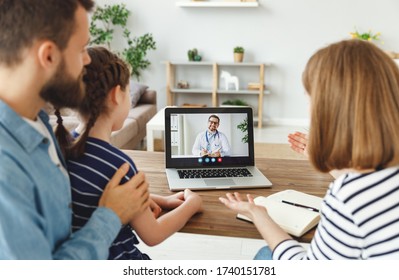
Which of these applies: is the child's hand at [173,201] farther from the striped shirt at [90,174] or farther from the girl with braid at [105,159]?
the striped shirt at [90,174]

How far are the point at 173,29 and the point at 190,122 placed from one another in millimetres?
4148

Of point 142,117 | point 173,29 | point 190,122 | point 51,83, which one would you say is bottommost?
point 142,117

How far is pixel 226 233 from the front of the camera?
44.7 inches

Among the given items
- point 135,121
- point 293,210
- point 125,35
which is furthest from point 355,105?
point 125,35

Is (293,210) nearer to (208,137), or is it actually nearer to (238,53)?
(208,137)

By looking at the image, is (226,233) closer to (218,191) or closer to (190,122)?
(218,191)

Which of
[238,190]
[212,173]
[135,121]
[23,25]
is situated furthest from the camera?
[135,121]

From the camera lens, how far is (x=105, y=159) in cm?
107

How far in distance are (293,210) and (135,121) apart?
9.56ft

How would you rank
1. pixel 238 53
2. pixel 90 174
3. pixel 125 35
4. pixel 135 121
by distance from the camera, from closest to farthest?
1. pixel 90 174
2. pixel 135 121
3. pixel 238 53
4. pixel 125 35

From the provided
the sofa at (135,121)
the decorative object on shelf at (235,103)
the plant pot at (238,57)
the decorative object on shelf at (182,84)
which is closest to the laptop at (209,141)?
the sofa at (135,121)

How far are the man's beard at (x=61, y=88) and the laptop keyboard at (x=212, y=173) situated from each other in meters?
0.64

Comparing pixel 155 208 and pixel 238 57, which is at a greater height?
pixel 238 57
